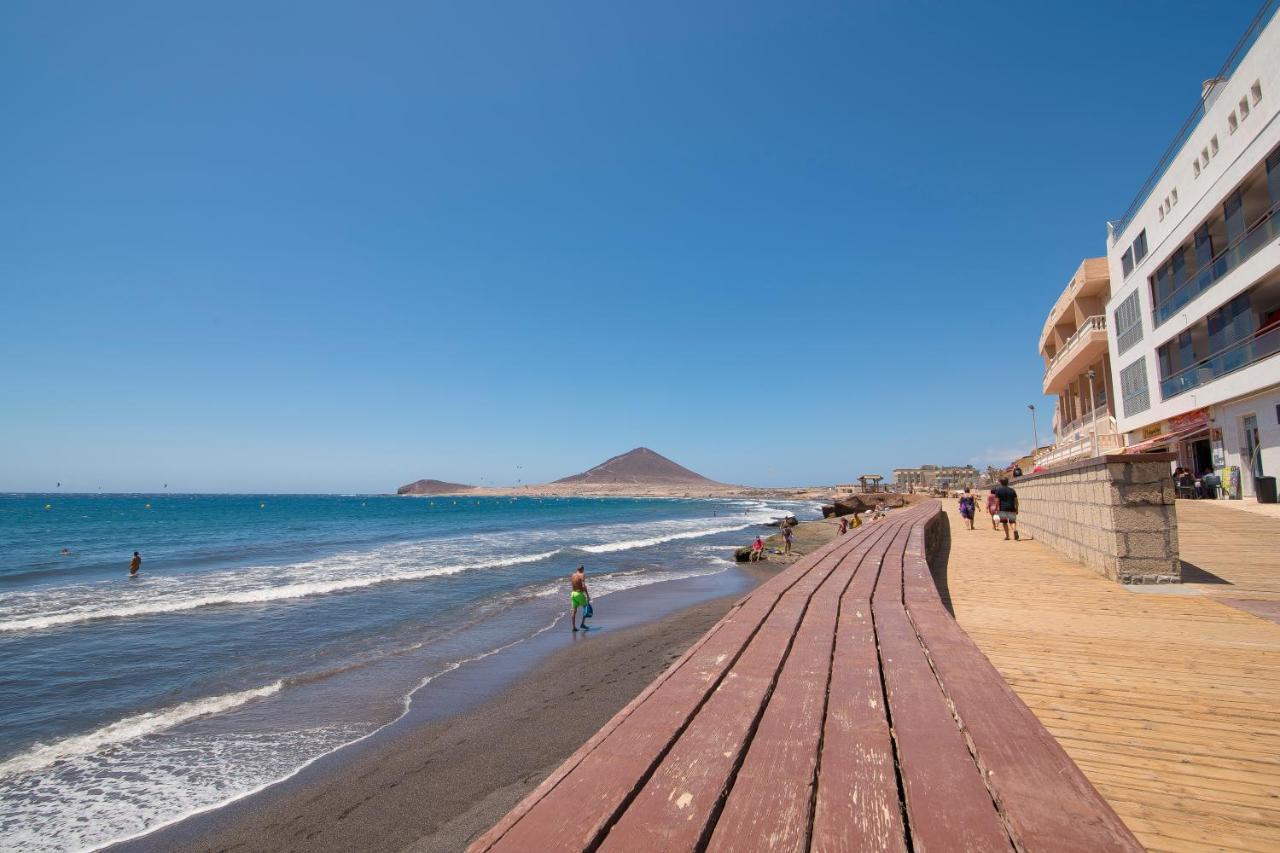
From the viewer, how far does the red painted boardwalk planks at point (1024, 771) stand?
5.16ft

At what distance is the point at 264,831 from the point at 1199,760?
23.3ft

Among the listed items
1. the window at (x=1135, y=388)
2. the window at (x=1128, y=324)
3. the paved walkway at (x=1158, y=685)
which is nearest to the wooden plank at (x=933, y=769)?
the paved walkway at (x=1158, y=685)

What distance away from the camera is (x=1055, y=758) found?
6.66 ft

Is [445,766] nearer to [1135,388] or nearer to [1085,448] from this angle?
[1085,448]

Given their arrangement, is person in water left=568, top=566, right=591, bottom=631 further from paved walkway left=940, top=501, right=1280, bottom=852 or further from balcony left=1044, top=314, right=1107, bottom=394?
balcony left=1044, top=314, right=1107, bottom=394

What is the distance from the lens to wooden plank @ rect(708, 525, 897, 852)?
1.67m

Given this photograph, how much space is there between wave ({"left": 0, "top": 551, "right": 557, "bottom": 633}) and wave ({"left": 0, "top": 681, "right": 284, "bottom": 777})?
9.43 m

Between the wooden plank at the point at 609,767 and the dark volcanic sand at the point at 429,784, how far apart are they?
3375 millimetres

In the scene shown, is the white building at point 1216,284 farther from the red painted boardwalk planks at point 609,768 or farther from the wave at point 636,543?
the wave at point 636,543

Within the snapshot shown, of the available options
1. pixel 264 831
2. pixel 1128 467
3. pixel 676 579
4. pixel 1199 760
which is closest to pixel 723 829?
pixel 1199 760

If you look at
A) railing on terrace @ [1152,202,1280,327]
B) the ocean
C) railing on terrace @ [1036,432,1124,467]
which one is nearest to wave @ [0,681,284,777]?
the ocean

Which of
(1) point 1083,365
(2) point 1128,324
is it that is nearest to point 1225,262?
(2) point 1128,324

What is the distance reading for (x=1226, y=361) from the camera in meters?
18.0

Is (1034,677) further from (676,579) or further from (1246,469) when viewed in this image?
(1246,469)
